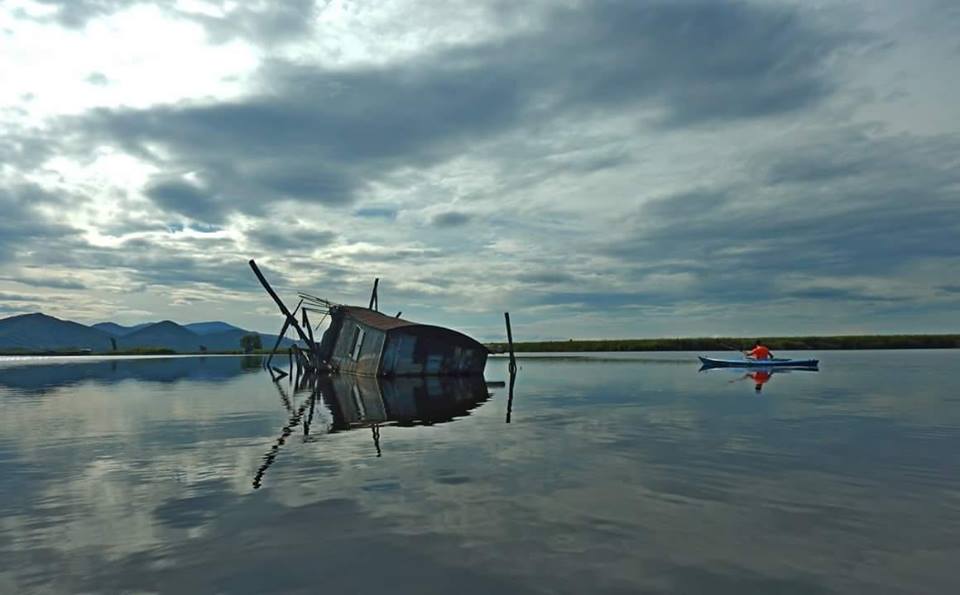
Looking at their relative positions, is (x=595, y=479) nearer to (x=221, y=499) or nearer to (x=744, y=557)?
(x=744, y=557)

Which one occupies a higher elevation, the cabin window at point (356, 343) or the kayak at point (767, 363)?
the cabin window at point (356, 343)

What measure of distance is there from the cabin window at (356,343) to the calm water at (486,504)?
2322 centimetres

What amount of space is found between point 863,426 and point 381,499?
17.9 metres

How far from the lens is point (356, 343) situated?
4831 centimetres

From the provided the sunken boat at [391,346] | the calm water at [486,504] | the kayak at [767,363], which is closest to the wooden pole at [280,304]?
the sunken boat at [391,346]

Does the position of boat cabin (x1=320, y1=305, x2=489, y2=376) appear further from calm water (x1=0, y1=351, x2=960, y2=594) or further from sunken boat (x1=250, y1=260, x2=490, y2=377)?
calm water (x1=0, y1=351, x2=960, y2=594)

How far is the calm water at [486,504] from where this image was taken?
780cm

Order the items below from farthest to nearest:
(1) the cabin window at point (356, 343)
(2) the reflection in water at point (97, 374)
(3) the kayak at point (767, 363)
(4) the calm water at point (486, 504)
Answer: (3) the kayak at point (767, 363)
(2) the reflection in water at point (97, 374)
(1) the cabin window at point (356, 343)
(4) the calm water at point (486, 504)

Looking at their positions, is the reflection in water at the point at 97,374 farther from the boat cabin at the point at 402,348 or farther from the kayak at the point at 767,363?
the kayak at the point at 767,363

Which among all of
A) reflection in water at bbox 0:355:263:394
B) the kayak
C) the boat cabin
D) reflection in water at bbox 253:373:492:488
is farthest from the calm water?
the kayak

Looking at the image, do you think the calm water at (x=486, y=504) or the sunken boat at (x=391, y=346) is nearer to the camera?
the calm water at (x=486, y=504)

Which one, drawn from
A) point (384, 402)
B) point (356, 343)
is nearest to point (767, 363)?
point (356, 343)

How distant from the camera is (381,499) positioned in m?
11.6

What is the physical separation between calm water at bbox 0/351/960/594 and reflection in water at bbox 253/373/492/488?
0.34 meters
